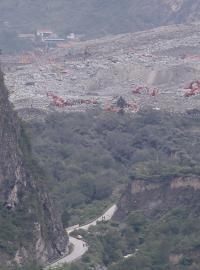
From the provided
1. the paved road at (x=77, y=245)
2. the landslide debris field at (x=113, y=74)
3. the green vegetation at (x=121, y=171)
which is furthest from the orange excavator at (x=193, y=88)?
the paved road at (x=77, y=245)

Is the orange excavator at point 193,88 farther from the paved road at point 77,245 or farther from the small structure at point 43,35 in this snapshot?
the small structure at point 43,35

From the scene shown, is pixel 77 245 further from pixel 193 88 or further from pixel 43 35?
pixel 43 35

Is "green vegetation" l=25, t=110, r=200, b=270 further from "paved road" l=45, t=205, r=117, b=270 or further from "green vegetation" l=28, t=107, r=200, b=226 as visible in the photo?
"paved road" l=45, t=205, r=117, b=270

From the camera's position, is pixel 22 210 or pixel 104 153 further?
pixel 104 153

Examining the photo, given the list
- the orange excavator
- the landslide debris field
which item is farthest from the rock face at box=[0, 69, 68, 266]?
the orange excavator

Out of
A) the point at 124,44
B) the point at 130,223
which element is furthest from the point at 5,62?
the point at 130,223

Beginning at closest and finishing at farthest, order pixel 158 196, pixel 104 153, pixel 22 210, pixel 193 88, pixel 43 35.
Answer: pixel 22 210 → pixel 158 196 → pixel 104 153 → pixel 193 88 → pixel 43 35

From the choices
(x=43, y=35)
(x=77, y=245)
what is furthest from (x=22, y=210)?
(x=43, y=35)
